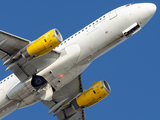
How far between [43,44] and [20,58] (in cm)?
377

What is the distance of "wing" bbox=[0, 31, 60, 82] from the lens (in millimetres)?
33925

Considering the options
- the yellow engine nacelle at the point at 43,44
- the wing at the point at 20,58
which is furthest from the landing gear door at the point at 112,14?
the wing at the point at 20,58

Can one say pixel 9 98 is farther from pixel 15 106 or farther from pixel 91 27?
pixel 91 27

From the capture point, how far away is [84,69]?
38.0 m

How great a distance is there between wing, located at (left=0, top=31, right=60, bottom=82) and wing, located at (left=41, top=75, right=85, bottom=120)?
6344 mm

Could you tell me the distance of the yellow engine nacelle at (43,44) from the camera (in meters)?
33.0

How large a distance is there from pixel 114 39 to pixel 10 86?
13.6 meters

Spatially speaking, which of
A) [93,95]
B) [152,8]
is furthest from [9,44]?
[152,8]

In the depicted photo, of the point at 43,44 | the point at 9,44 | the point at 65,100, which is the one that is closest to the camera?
the point at 43,44

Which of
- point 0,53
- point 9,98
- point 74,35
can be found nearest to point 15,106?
point 9,98

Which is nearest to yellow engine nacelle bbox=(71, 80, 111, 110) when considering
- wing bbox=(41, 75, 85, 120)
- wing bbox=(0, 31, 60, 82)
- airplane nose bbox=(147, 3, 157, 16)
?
wing bbox=(41, 75, 85, 120)

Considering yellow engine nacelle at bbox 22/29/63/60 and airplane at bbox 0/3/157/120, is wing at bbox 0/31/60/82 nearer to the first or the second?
airplane at bbox 0/3/157/120

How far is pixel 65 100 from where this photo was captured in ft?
135

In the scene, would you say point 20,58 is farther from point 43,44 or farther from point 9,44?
point 43,44
